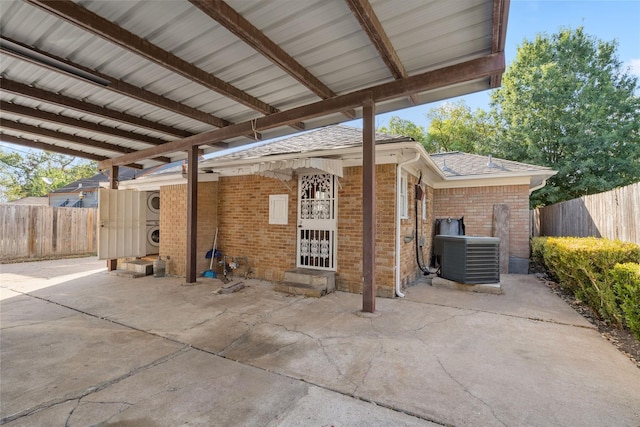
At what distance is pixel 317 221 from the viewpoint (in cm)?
634

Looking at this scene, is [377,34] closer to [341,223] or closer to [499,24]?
[499,24]

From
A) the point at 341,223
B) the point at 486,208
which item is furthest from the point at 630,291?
the point at 486,208

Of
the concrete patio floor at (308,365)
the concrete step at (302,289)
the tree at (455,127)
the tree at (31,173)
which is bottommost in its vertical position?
the concrete patio floor at (308,365)

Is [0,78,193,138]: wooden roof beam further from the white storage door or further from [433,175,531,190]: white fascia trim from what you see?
[433,175,531,190]: white fascia trim

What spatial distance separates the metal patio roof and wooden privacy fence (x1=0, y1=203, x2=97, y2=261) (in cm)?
649

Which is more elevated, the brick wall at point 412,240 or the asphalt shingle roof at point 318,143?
the asphalt shingle roof at point 318,143

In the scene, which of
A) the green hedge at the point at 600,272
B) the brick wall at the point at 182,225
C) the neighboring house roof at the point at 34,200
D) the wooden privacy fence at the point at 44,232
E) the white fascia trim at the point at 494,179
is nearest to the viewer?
the green hedge at the point at 600,272

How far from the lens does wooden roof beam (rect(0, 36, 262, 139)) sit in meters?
3.46

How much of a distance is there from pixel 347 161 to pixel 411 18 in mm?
3071

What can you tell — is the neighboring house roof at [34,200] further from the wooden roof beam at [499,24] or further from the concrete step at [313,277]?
the wooden roof beam at [499,24]

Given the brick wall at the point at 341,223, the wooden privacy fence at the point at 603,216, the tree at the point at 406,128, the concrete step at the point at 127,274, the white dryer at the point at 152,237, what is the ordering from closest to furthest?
the wooden privacy fence at the point at 603,216, the brick wall at the point at 341,223, the concrete step at the point at 127,274, the white dryer at the point at 152,237, the tree at the point at 406,128

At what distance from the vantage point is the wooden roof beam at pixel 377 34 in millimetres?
2763

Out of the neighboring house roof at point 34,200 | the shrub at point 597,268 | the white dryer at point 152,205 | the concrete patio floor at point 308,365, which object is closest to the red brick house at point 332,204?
the white dryer at point 152,205

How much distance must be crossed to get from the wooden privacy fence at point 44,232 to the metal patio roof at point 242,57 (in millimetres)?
6494
